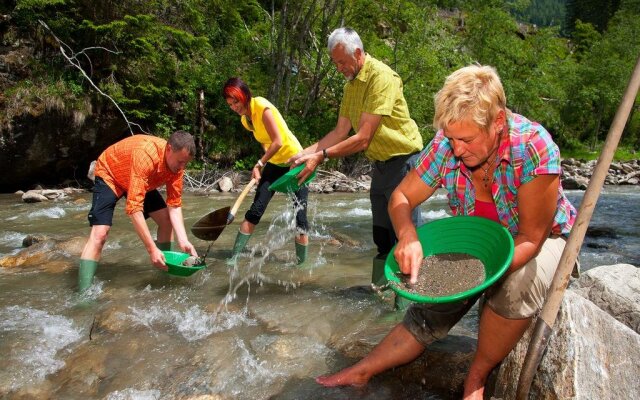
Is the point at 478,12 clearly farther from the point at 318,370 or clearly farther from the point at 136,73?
the point at 318,370

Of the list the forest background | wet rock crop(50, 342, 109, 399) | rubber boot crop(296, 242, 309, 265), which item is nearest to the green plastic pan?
wet rock crop(50, 342, 109, 399)

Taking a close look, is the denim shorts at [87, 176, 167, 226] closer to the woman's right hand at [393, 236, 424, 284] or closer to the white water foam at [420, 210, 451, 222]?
the woman's right hand at [393, 236, 424, 284]

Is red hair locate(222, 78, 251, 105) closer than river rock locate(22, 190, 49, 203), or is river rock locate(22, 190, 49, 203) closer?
red hair locate(222, 78, 251, 105)

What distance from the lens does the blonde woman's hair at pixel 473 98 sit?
1671mm

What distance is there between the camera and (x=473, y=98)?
Result: 167cm

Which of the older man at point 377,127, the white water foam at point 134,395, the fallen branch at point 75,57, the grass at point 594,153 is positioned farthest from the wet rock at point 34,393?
the grass at point 594,153

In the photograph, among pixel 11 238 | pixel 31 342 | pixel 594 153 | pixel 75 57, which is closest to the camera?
pixel 31 342

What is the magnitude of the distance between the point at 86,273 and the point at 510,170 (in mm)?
3156

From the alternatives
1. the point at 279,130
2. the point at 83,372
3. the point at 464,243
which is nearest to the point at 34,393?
the point at 83,372

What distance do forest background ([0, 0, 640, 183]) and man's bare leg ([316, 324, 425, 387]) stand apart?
10.6 meters

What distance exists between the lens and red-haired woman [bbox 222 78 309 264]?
3966mm

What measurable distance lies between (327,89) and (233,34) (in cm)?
402

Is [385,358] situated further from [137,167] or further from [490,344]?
[137,167]

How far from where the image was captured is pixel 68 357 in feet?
8.74
